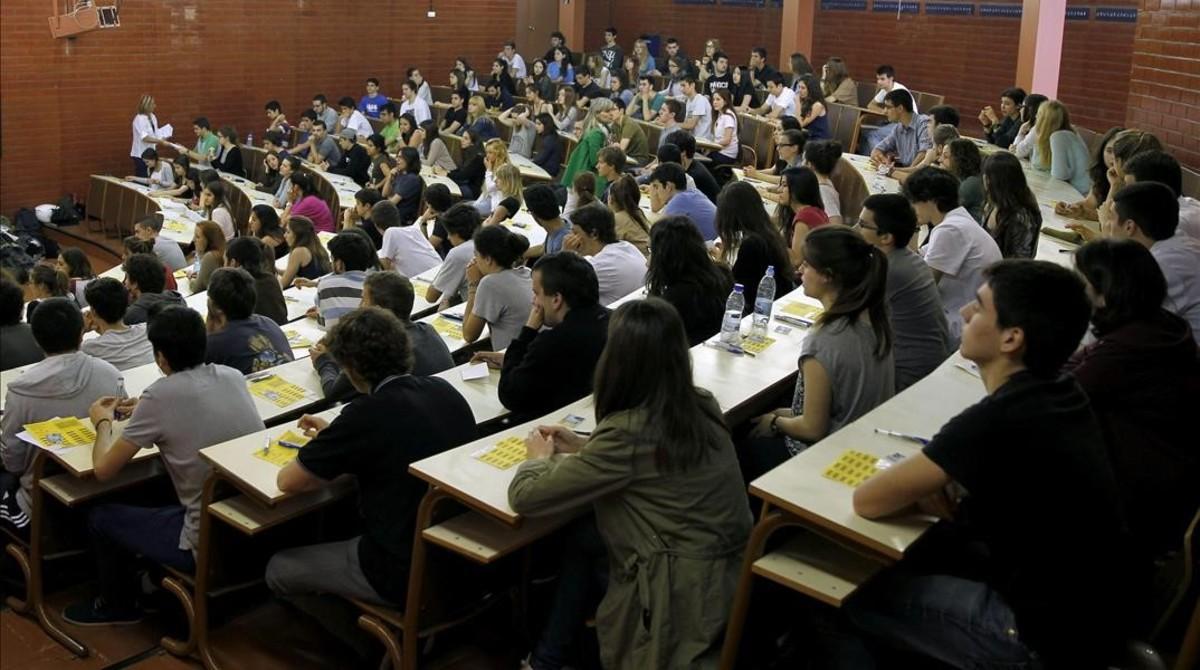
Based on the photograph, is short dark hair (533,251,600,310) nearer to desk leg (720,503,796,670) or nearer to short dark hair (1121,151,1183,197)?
desk leg (720,503,796,670)

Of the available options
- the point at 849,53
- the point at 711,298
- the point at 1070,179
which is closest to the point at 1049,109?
the point at 1070,179

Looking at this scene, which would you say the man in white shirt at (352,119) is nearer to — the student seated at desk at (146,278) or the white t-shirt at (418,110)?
the white t-shirt at (418,110)

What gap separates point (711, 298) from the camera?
5379mm

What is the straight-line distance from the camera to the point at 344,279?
675 cm

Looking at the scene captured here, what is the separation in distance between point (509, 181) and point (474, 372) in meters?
4.75

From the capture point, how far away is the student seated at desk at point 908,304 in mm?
4930

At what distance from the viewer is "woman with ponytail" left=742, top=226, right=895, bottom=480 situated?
412cm

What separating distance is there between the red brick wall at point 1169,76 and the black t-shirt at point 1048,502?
5598mm

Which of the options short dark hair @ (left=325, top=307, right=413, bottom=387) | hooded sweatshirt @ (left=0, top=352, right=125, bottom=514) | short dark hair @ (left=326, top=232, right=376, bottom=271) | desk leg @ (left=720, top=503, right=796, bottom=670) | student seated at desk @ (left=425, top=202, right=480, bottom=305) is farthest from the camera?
student seated at desk @ (left=425, top=202, right=480, bottom=305)

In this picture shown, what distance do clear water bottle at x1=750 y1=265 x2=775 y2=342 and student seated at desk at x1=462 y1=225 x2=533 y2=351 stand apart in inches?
41.9

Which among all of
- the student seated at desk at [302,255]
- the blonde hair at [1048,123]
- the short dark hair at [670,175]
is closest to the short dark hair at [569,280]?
the short dark hair at [670,175]

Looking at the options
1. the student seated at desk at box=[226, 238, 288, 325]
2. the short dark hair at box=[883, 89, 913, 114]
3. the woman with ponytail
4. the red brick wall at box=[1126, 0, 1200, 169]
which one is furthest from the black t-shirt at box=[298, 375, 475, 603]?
the short dark hair at box=[883, 89, 913, 114]

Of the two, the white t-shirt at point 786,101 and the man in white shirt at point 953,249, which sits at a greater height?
the white t-shirt at point 786,101

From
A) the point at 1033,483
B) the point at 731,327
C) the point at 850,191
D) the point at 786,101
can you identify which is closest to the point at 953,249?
the point at 731,327
